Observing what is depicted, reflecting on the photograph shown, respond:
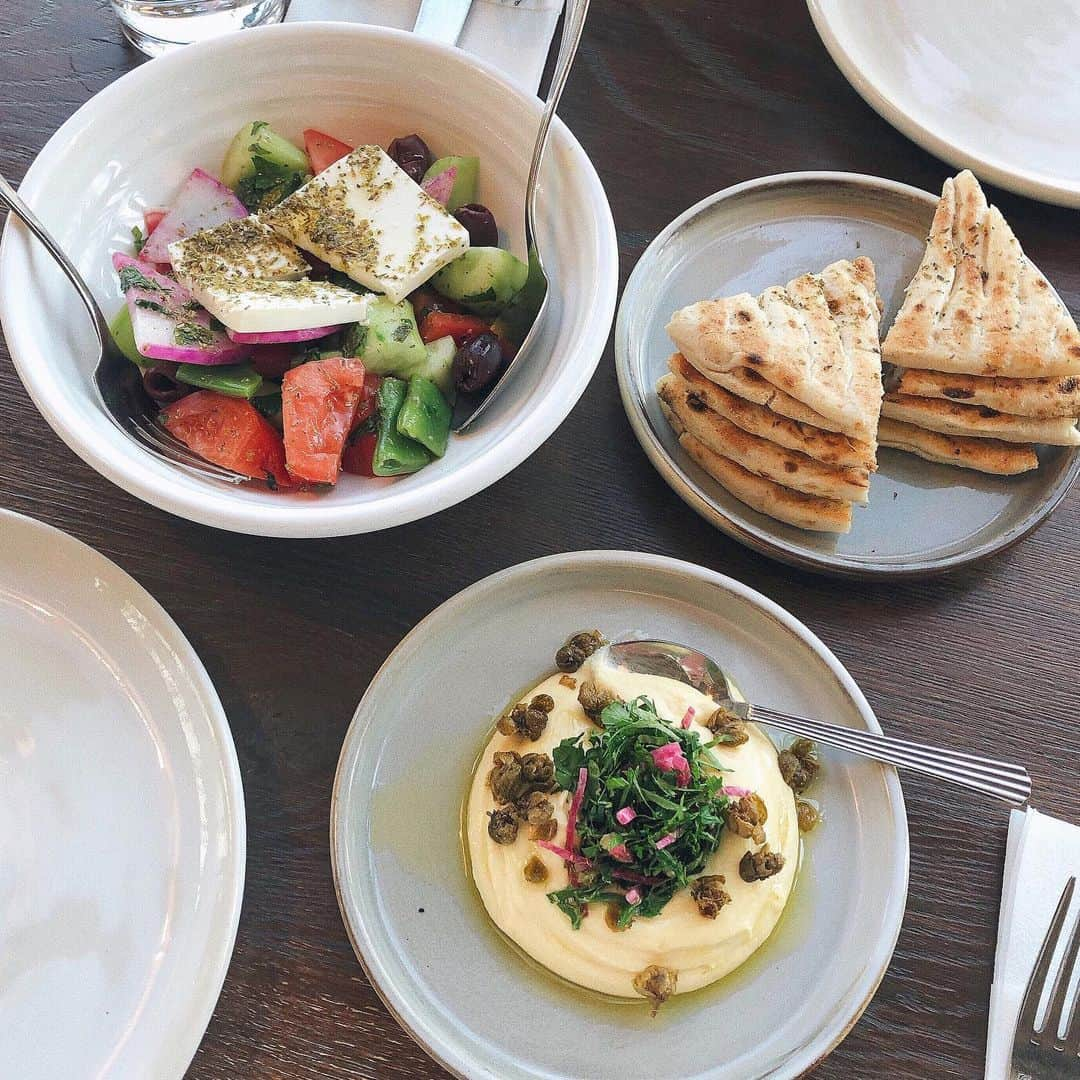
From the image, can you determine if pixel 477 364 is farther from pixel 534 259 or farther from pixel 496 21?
pixel 496 21

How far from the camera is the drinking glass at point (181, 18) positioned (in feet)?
5.04

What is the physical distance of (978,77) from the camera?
1725 millimetres

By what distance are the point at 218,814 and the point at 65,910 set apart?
201mm

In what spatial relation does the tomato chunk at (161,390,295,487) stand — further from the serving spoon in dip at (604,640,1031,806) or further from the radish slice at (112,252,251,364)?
the serving spoon in dip at (604,640,1031,806)

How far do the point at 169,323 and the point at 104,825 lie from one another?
598 millimetres

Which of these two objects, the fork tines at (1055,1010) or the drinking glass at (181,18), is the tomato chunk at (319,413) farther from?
the fork tines at (1055,1010)

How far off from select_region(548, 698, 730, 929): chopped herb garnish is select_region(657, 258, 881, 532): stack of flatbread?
38cm

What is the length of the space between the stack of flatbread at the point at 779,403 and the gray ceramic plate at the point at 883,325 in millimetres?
33

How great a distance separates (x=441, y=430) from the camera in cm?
120

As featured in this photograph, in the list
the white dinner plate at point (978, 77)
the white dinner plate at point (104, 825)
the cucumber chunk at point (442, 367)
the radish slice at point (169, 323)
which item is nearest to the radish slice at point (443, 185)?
the cucumber chunk at point (442, 367)

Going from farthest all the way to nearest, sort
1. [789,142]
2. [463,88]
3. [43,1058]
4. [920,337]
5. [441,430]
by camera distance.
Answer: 1. [789,142]
2. [920,337]
3. [463,88]
4. [441,430]
5. [43,1058]

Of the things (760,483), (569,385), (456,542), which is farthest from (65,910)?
(760,483)

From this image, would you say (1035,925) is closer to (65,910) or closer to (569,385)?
(569,385)

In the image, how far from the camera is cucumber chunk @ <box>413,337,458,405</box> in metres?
A: 1.24
